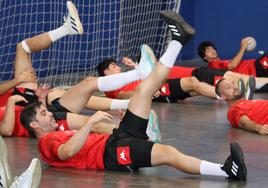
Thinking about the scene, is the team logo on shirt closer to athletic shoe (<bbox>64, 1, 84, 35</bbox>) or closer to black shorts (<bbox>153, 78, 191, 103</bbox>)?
athletic shoe (<bbox>64, 1, 84, 35</bbox>)

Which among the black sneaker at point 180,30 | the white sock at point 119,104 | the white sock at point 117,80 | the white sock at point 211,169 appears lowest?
the white sock at point 119,104

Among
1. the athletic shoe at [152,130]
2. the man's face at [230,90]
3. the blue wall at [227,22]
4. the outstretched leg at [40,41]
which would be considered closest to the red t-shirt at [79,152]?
the athletic shoe at [152,130]

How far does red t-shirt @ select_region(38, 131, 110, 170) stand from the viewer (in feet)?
20.1

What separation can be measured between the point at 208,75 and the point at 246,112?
2306 millimetres

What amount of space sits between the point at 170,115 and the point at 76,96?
152 centimetres

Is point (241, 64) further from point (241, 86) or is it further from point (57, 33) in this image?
point (57, 33)

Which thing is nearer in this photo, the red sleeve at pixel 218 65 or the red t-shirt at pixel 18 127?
the red t-shirt at pixel 18 127

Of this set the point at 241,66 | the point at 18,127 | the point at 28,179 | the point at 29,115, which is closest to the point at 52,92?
the point at 18,127

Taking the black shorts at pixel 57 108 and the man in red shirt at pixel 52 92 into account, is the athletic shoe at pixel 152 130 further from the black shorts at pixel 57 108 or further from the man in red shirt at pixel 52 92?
the black shorts at pixel 57 108

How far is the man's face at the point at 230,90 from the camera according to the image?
319 inches

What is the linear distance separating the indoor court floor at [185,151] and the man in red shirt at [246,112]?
0.26 ft

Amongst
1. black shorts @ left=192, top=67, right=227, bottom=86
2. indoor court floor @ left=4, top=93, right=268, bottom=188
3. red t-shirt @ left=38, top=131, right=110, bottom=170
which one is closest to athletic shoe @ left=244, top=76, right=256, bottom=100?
indoor court floor @ left=4, top=93, right=268, bottom=188

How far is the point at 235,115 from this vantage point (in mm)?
7852

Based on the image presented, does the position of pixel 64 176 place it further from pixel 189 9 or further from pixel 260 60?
pixel 189 9
